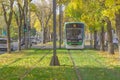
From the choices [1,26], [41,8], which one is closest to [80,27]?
[41,8]

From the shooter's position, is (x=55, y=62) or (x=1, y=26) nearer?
(x=55, y=62)

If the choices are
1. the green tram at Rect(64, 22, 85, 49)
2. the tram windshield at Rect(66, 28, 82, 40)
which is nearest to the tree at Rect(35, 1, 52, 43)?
the green tram at Rect(64, 22, 85, 49)

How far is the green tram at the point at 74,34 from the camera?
4869 cm

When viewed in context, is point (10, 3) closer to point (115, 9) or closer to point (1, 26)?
point (115, 9)

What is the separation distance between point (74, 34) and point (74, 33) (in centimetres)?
18

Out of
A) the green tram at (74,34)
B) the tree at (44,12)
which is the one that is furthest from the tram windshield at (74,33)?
the tree at (44,12)

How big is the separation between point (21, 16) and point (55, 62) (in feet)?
94.3

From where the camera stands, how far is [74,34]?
1943 inches

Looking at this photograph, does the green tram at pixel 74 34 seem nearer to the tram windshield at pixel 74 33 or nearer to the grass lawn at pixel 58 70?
the tram windshield at pixel 74 33

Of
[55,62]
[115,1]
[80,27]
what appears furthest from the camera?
[80,27]

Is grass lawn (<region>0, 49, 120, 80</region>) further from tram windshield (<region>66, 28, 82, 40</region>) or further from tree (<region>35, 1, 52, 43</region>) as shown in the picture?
tree (<region>35, 1, 52, 43</region>)

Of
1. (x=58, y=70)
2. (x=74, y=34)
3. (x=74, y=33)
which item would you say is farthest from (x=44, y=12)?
(x=58, y=70)

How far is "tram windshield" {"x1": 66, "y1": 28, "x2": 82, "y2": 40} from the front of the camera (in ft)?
160

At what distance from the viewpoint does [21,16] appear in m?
51.2
